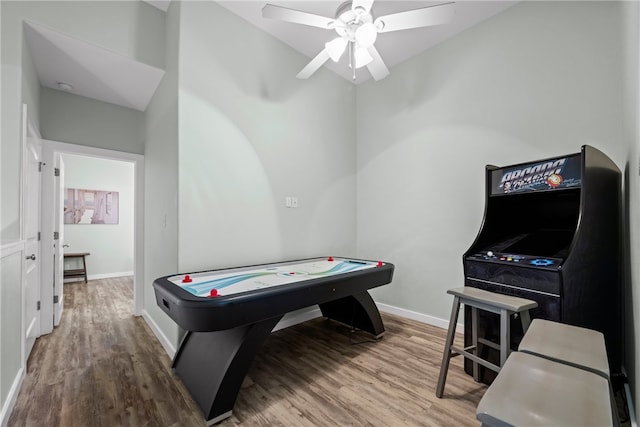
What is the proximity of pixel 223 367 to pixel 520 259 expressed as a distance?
6.51 feet

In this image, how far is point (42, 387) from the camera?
1906 millimetres

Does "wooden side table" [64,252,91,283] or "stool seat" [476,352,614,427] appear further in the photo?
"wooden side table" [64,252,91,283]

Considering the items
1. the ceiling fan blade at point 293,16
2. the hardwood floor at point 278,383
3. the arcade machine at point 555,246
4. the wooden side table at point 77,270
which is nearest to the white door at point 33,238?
the hardwood floor at point 278,383

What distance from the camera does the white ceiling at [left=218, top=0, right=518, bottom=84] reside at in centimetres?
243

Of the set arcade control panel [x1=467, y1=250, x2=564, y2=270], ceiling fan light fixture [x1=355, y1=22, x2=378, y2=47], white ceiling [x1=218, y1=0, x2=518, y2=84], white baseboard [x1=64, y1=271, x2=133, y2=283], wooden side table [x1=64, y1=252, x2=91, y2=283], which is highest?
white ceiling [x1=218, y1=0, x2=518, y2=84]

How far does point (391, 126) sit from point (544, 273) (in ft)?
7.61

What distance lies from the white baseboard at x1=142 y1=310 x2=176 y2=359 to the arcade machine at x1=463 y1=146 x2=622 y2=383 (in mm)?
2410

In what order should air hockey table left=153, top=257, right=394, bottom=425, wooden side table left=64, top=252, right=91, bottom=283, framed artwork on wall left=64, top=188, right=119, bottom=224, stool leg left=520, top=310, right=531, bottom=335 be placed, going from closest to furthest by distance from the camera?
air hockey table left=153, top=257, right=394, bottom=425 < stool leg left=520, top=310, right=531, bottom=335 < wooden side table left=64, top=252, right=91, bottom=283 < framed artwork on wall left=64, top=188, right=119, bottom=224

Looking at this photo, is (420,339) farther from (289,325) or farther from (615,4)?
(615,4)

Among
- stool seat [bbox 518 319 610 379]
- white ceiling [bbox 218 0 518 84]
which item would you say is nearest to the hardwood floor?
stool seat [bbox 518 319 610 379]

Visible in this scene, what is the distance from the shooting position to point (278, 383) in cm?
194

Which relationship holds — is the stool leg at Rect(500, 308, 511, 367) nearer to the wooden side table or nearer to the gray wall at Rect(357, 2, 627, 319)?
the gray wall at Rect(357, 2, 627, 319)

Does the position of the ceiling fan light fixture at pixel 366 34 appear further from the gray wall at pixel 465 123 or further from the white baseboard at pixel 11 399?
the white baseboard at pixel 11 399

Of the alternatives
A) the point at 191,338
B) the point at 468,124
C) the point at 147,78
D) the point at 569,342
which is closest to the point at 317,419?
the point at 191,338
